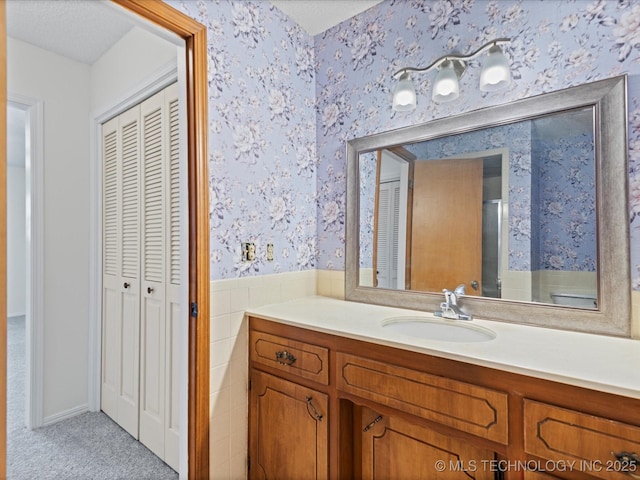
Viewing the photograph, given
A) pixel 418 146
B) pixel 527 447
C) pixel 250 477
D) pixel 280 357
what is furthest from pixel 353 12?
pixel 250 477

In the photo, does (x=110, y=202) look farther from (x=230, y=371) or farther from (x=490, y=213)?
(x=490, y=213)

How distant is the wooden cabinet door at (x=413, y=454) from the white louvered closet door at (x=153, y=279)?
1.18 meters

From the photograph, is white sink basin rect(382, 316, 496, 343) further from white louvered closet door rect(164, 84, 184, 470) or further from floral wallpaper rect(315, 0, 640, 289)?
white louvered closet door rect(164, 84, 184, 470)

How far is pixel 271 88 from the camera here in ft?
5.93

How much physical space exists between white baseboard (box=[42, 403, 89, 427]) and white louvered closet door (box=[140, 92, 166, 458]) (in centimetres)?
67

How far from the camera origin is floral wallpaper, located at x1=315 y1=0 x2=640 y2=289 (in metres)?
1.21

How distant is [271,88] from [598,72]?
1.40 metres

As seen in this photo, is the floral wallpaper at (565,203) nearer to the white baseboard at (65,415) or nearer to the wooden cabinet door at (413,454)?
the wooden cabinet door at (413,454)

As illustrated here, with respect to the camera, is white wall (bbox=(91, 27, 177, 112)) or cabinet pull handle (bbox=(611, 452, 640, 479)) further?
white wall (bbox=(91, 27, 177, 112))

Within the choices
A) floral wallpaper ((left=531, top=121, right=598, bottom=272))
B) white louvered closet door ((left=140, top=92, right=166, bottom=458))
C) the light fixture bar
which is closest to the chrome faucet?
floral wallpaper ((left=531, top=121, right=598, bottom=272))

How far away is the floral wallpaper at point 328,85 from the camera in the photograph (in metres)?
1.28

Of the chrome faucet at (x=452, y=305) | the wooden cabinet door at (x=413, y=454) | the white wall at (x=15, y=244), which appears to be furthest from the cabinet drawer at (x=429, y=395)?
the white wall at (x=15, y=244)

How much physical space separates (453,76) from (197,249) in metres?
1.35

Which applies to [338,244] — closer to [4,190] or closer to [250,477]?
[250,477]
